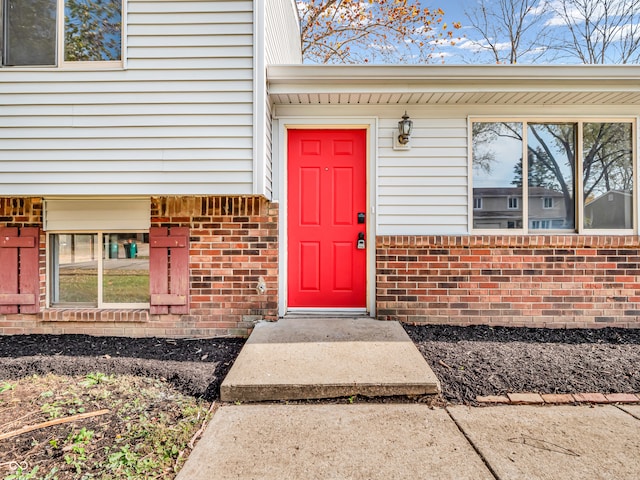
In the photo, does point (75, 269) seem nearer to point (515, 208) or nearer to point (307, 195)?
point (307, 195)

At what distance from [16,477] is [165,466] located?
0.66m

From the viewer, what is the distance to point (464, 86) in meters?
3.64

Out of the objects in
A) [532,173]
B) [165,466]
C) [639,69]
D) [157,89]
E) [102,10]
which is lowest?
[165,466]

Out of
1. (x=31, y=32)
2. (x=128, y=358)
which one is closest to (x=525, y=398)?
(x=128, y=358)

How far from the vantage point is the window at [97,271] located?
13.0 feet

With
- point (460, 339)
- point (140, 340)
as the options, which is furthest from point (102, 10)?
point (460, 339)

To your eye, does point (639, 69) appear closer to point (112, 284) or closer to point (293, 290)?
point (293, 290)

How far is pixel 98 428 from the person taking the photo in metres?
2.17

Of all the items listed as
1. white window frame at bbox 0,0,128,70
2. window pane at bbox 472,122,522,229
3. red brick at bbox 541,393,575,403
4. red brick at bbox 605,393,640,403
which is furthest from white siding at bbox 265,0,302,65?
red brick at bbox 605,393,640,403

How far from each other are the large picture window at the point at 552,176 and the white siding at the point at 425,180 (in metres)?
0.20

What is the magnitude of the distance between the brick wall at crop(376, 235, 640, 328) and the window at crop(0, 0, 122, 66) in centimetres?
326

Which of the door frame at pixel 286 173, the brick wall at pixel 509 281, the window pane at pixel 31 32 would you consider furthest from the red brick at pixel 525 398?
the window pane at pixel 31 32

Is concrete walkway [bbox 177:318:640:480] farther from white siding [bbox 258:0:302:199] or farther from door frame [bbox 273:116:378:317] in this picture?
white siding [bbox 258:0:302:199]

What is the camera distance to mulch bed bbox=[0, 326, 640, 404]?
8.89 ft
